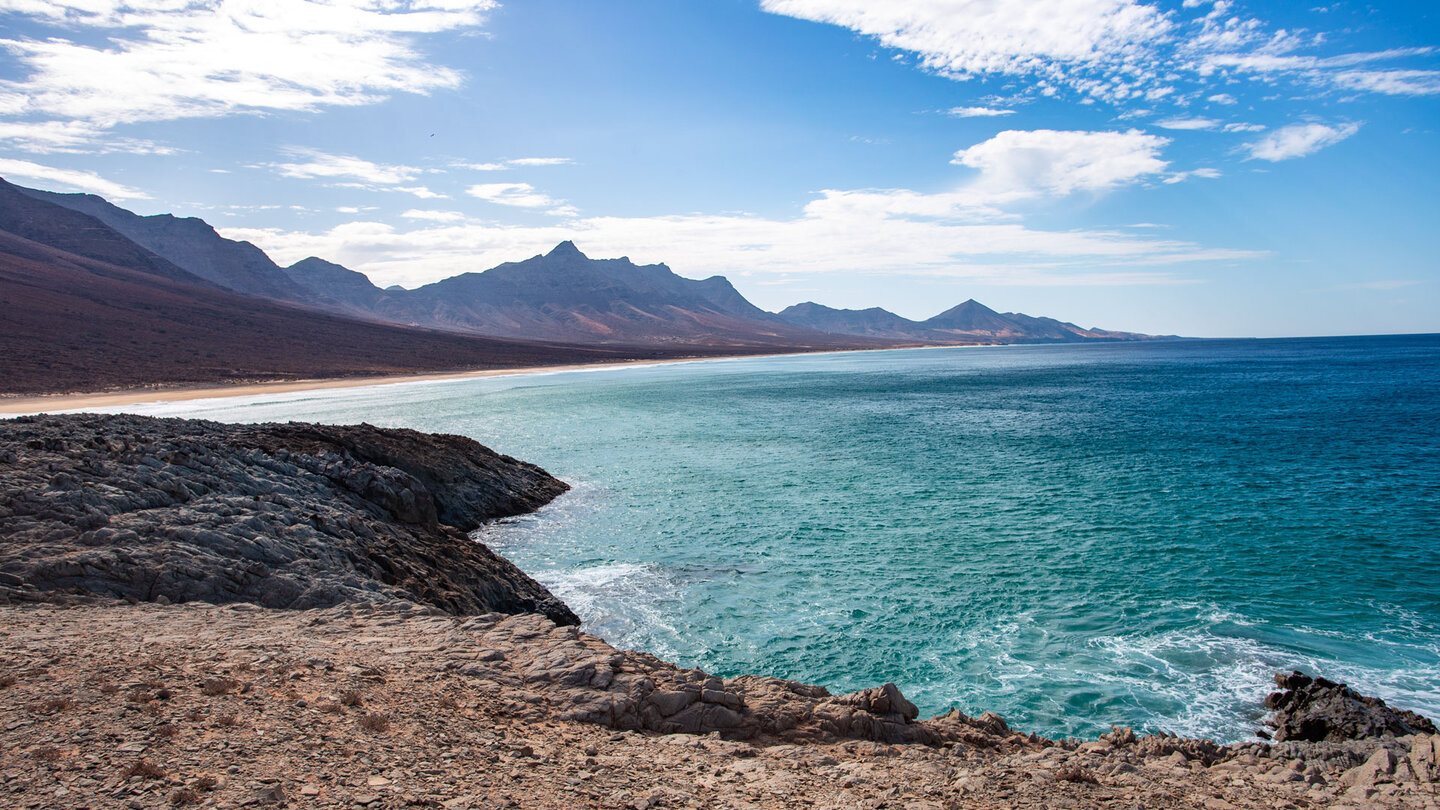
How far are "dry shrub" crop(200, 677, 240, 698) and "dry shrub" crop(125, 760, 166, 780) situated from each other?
1631 millimetres

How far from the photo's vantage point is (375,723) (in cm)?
755

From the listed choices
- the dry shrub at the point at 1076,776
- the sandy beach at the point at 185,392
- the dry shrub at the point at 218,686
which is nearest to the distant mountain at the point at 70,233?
the sandy beach at the point at 185,392

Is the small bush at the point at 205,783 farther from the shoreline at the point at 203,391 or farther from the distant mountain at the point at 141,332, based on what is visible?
the distant mountain at the point at 141,332

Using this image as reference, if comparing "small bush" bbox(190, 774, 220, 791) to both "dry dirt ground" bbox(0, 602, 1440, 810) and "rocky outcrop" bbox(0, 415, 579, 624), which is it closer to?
"dry dirt ground" bbox(0, 602, 1440, 810)

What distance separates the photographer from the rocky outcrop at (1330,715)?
10.2 metres

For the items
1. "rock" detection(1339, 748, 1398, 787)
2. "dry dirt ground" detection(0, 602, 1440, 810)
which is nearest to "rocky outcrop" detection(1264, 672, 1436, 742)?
"dry dirt ground" detection(0, 602, 1440, 810)

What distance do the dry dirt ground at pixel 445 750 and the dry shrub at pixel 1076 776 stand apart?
0.07 feet

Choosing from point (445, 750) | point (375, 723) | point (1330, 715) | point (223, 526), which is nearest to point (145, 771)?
point (375, 723)

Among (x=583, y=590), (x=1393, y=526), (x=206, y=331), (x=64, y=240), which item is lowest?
(x=583, y=590)

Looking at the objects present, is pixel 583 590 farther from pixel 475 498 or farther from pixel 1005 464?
pixel 1005 464

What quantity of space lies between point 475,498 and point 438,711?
18.2 m

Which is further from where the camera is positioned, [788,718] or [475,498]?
[475,498]

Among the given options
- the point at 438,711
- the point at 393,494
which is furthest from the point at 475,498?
the point at 438,711

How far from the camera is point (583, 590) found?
59.3 feet
